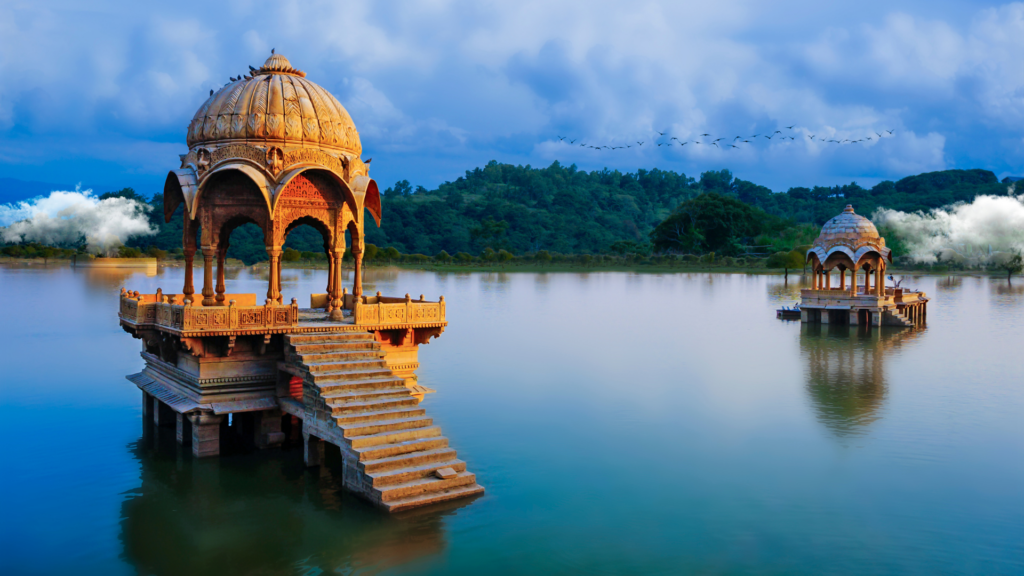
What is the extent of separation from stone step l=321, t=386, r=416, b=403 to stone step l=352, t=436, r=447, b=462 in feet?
2.78

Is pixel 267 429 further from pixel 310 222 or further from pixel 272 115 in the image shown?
pixel 272 115

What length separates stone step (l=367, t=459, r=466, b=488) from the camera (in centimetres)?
1044

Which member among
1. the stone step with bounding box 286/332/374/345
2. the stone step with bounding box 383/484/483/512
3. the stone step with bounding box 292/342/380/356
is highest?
the stone step with bounding box 286/332/374/345

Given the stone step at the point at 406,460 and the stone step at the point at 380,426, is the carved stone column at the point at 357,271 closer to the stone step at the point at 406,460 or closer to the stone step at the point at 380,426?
the stone step at the point at 380,426

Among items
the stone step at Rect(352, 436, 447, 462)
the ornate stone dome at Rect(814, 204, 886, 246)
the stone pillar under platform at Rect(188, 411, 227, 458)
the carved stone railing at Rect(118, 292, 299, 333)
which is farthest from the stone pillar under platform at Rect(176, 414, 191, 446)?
the ornate stone dome at Rect(814, 204, 886, 246)

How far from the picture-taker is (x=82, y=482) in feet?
40.5

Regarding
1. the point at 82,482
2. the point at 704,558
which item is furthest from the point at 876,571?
the point at 82,482

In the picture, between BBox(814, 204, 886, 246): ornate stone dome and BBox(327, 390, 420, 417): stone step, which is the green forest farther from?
BBox(327, 390, 420, 417): stone step

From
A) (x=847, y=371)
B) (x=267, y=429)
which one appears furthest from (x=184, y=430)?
(x=847, y=371)

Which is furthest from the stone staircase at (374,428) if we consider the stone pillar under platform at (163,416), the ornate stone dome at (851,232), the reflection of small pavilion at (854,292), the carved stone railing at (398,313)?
the ornate stone dome at (851,232)

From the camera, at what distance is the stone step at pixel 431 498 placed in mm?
10219

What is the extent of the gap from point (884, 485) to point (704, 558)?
14.5ft

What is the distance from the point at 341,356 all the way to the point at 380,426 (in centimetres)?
182

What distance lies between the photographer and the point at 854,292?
3650 cm
